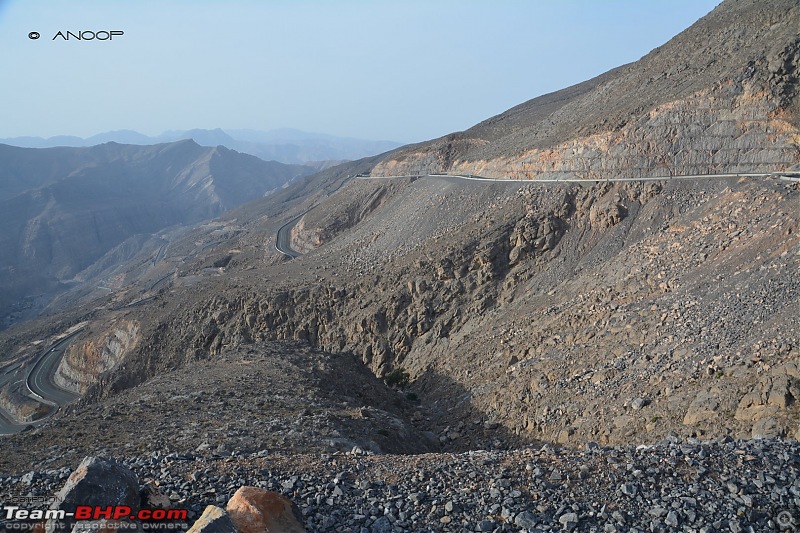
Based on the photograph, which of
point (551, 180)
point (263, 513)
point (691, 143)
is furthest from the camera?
point (551, 180)

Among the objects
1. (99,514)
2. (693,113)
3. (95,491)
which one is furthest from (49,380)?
(693,113)

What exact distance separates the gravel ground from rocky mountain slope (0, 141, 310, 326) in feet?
298

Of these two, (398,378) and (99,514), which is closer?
(99,514)

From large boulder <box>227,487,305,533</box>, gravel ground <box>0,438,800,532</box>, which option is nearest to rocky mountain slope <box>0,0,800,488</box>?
gravel ground <box>0,438,800,532</box>

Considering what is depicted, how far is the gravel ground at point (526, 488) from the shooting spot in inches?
306

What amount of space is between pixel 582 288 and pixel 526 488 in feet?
48.0

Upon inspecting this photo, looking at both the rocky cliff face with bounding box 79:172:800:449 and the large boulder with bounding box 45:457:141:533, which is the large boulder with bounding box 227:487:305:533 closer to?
the large boulder with bounding box 45:457:141:533

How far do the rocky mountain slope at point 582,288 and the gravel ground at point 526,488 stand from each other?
10.8ft

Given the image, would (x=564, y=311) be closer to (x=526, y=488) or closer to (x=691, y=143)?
(x=691, y=143)

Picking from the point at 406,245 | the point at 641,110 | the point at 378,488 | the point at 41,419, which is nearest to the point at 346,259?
the point at 406,245

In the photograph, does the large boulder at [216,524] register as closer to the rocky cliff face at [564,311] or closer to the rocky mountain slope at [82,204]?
the rocky cliff face at [564,311]

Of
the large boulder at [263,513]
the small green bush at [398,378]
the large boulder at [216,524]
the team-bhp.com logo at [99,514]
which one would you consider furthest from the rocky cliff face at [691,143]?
the team-bhp.com logo at [99,514]

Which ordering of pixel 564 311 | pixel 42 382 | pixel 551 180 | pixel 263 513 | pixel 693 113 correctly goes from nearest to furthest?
pixel 263 513, pixel 564 311, pixel 693 113, pixel 551 180, pixel 42 382

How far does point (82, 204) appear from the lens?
138875 mm
